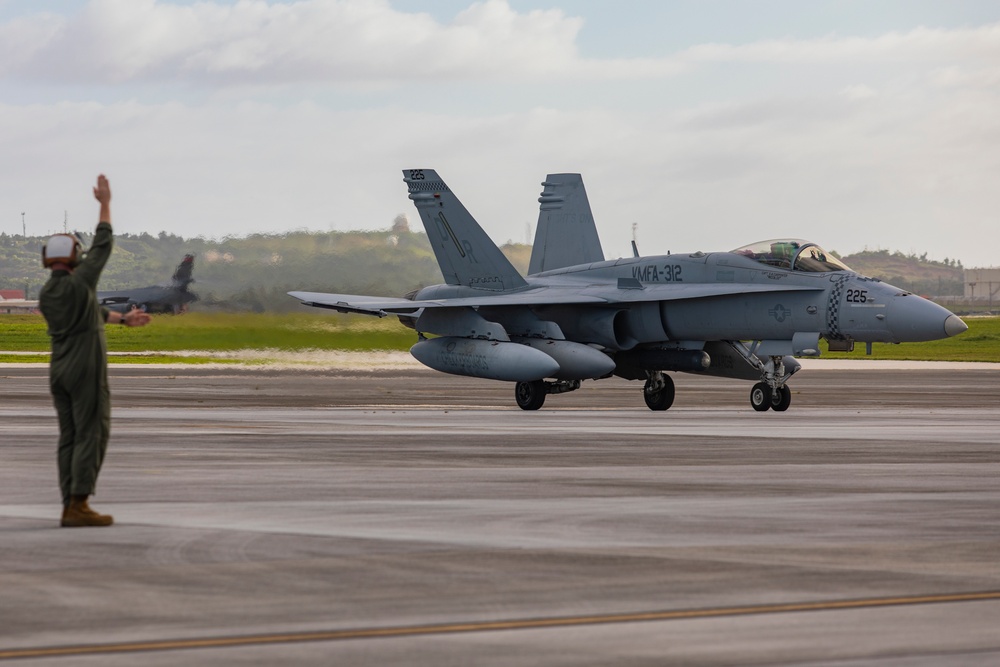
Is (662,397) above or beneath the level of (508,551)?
beneath

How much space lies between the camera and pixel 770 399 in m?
25.7

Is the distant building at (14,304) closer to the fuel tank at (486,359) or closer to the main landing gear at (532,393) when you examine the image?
the fuel tank at (486,359)

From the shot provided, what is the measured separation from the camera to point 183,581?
7473 mm

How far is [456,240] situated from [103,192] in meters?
21.0

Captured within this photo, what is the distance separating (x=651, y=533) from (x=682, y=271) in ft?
61.0

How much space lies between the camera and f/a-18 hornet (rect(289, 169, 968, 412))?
25.2 m

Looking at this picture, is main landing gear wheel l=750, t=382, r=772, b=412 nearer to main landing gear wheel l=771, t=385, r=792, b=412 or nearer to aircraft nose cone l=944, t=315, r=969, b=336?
main landing gear wheel l=771, t=385, r=792, b=412

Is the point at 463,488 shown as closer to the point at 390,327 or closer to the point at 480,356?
the point at 480,356

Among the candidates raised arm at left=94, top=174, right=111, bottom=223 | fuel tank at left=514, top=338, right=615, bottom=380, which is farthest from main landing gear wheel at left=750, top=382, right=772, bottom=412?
raised arm at left=94, top=174, right=111, bottom=223

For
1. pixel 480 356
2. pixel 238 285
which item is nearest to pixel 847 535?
pixel 480 356

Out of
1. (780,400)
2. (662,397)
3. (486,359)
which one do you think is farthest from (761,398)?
(486,359)

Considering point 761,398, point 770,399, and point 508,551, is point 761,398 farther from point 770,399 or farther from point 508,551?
point 508,551

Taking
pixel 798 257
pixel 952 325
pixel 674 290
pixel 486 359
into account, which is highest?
pixel 798 257

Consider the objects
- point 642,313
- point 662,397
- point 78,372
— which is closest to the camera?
point 78,372
